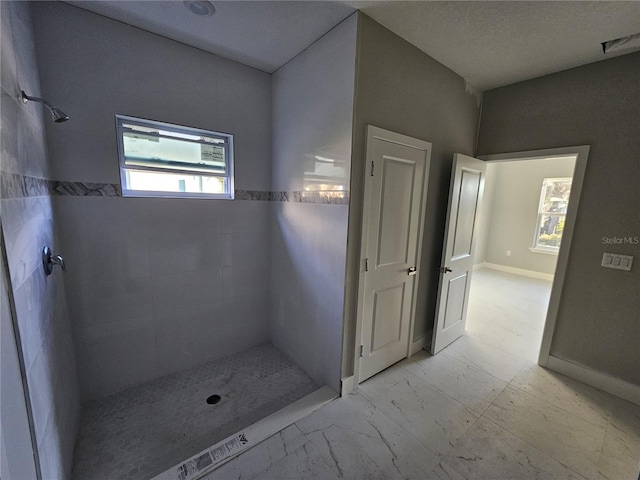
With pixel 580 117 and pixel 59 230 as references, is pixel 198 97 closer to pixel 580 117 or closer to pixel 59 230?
pixel 59 230

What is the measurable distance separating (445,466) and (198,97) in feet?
10.2

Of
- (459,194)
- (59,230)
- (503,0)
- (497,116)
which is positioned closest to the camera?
(503,0)

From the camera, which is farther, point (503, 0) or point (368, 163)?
point (368, 163)

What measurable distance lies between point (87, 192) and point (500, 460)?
10.3 feet

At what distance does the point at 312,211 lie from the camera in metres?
2.16

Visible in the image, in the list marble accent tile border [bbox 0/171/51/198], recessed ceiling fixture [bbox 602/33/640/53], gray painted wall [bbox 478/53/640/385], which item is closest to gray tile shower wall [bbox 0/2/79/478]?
marble accent tile border [bbox 0/171/51/198]

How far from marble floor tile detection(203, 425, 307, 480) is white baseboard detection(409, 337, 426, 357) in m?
1.36

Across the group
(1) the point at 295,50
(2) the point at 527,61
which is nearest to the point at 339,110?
(1) the point at 295,50

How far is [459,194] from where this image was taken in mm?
2451

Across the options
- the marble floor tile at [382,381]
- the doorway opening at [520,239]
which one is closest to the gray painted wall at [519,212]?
the doorway opening at [520,239]

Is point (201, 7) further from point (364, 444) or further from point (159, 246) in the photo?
point (364, 444)

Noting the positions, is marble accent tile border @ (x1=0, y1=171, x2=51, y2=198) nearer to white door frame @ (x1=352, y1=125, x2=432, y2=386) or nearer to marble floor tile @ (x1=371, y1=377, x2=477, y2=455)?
white door frame @ (x1=352, y1=125, x2=432, y2=386)

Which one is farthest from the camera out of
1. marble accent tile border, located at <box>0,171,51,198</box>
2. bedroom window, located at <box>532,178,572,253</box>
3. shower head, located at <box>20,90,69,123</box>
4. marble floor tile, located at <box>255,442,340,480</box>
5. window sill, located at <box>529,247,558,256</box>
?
window sill, located at <box>529,247,558,256</box>

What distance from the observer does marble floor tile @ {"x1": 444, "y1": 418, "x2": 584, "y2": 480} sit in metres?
1.49
